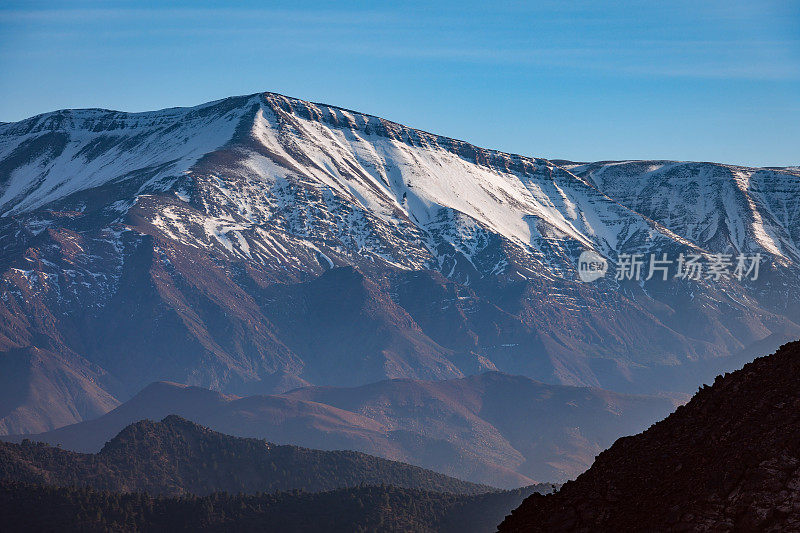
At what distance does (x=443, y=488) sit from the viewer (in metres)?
188

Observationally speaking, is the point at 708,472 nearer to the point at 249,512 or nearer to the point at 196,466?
the point at 249,512

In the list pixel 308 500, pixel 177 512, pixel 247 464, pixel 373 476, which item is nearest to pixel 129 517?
pixel 177 512

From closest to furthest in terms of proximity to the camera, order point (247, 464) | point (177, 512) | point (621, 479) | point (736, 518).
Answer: point (736, 518)
point (621, 479)
point (177, 512)
point (247, 464)

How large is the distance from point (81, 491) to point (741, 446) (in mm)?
114051

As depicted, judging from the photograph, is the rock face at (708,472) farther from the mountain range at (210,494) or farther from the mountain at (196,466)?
the mountain at (196,466)

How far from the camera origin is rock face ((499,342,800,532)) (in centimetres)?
3119

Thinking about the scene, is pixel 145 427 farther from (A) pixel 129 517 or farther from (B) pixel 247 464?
(A) pixel 129 517

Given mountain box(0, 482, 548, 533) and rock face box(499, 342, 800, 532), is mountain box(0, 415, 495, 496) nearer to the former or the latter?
mountain box(0, 482, 548, 533)

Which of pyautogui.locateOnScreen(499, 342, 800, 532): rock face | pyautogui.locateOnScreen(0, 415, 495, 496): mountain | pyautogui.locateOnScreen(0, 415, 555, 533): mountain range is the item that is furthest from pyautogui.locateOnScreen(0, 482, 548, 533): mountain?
pyautogui.locateOnScreen(499, 342, 800, 532): rock face

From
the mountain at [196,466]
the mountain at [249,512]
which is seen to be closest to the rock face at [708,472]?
the mountain at [249,512]

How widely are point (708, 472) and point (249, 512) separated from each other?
106238 mm

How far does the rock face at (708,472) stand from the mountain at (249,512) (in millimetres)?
94974

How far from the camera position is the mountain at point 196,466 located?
170 metres

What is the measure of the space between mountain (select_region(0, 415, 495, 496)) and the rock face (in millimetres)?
132151
